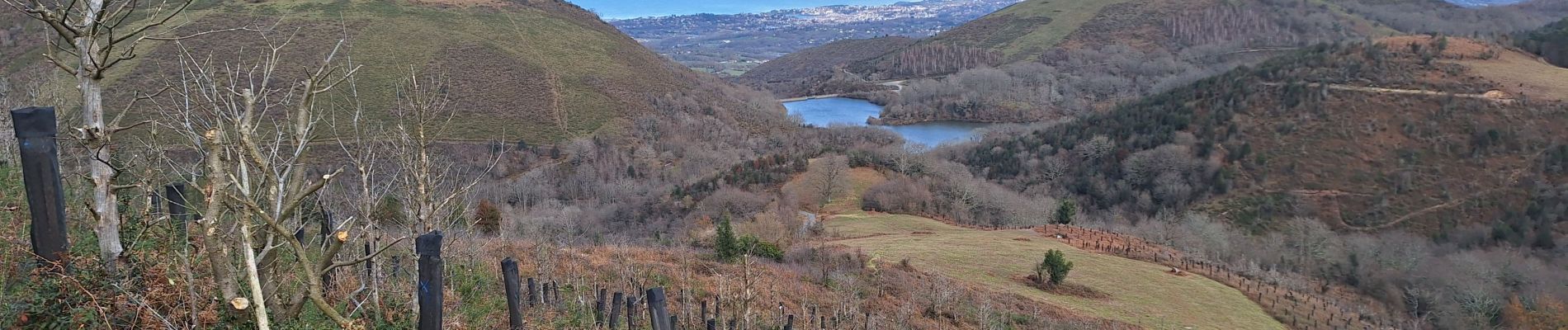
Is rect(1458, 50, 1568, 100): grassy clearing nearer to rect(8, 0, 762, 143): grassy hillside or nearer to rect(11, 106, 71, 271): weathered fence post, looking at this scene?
rect(8, 0, 762, 143): grassy hillside

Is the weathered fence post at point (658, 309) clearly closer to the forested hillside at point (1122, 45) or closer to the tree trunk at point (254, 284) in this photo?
the tree trunk at point (254, 284)

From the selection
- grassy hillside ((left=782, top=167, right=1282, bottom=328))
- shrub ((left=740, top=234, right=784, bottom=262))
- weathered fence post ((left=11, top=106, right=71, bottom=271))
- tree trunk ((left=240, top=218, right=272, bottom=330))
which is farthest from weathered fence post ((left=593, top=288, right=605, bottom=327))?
grassy hillside ((left=782, top=167, right=1282, bottom=328))

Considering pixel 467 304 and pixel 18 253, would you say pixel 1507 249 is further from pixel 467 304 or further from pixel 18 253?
pixel 18 253

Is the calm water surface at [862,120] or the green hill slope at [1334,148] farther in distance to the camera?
the calm water surface at [862,120]

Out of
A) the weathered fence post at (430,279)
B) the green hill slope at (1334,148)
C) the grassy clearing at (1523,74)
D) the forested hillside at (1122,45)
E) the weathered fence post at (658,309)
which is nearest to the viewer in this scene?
the weathered fence post at (430,279)

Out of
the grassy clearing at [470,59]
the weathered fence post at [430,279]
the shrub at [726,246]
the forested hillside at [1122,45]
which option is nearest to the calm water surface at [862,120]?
the forested hillside at [1122,45]

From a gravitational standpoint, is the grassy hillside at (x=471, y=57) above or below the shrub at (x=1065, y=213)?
above
